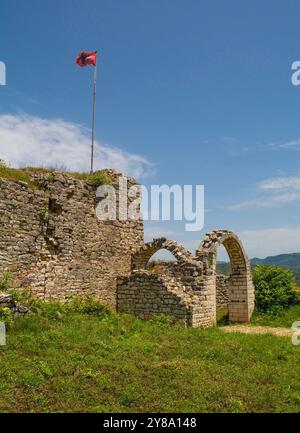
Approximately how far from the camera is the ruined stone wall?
13.1 metres

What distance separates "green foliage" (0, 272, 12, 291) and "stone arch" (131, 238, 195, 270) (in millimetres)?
6653

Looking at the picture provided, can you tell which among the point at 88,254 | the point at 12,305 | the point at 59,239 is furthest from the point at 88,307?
the point at 12,305

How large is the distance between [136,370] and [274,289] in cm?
1383

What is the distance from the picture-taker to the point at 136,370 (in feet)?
28.6

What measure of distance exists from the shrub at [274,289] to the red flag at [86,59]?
1370 centimetres

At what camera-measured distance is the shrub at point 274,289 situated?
66.3ft

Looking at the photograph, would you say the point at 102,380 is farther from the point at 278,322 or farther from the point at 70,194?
the point at 278,322

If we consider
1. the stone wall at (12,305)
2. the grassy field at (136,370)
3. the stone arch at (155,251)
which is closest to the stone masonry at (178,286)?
the stone arch at (155,251)

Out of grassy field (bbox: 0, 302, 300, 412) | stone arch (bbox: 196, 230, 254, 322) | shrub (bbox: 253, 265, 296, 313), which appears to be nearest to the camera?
grassy field (bbox: 0, 302, 300, 412)

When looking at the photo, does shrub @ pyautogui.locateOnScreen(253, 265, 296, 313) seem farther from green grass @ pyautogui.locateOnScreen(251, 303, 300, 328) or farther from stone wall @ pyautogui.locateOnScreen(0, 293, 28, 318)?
stone wall @ pyautogui.locateOnScreen(0, 293, 28, 318)

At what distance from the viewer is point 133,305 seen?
1658 cm

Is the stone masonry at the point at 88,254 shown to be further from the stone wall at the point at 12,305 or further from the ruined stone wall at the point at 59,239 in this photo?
the stone wall at the point at 12,305

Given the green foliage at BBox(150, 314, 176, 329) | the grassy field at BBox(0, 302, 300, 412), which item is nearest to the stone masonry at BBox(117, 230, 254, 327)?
the green foliage at BBox(150, 314, 176, 329)
